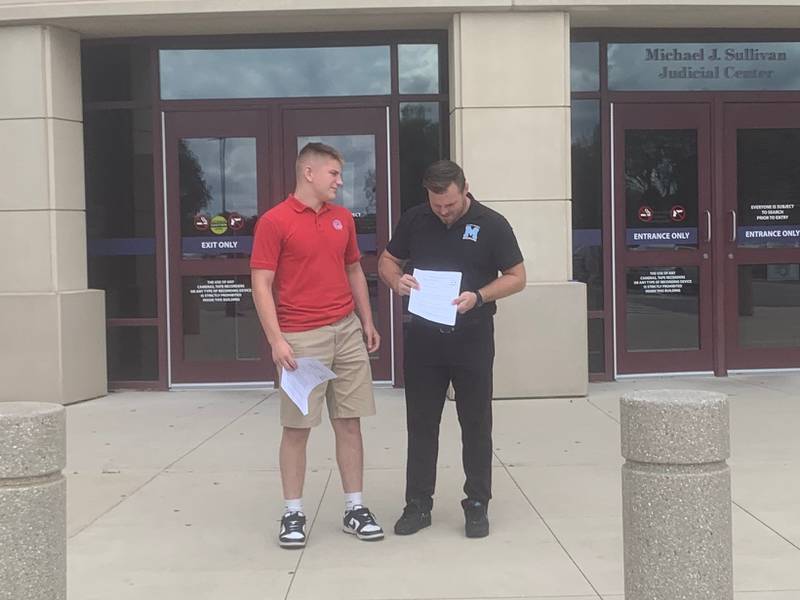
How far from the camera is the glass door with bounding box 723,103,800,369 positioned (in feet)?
31.4

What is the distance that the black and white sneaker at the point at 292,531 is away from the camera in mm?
4762

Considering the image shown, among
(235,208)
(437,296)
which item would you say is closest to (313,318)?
(437,296)

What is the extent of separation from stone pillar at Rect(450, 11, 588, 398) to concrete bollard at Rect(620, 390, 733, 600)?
5.31 m

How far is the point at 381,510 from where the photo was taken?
5.39m

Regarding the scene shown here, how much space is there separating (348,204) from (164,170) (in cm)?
185

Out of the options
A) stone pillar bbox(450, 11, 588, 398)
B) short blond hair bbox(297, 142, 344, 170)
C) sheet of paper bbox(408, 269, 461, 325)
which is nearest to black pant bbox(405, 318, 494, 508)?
sheet of paper bbox(408, 269, 461, 325)

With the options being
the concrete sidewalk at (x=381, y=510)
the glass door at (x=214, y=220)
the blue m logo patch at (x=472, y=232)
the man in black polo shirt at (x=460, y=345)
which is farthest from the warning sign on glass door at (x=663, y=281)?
the blue m logo patch at (x=472, y=232)

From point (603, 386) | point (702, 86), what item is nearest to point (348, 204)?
point (603, 386)

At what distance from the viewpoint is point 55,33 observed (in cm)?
861

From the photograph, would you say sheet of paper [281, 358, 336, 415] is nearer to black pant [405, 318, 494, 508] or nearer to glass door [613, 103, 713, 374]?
black pant [405, 318, 494, 508]

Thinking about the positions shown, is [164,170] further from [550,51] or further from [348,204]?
[550,51]

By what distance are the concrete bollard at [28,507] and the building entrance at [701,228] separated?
7.23m

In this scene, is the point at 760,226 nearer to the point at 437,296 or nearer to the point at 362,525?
the point at 437,296

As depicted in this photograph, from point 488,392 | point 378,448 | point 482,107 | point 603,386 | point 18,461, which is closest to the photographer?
point 18,461
